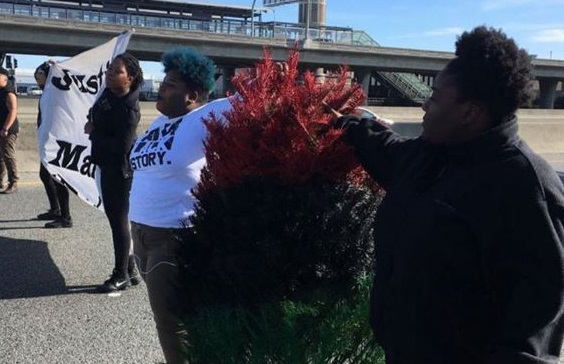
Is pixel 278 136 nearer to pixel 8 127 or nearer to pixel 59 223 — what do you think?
pixel 59 223

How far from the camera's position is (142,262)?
3.40m

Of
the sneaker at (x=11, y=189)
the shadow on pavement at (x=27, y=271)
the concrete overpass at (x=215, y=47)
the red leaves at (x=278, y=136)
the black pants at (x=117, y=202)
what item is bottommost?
the shadow on pavement at (x=27, y=271)

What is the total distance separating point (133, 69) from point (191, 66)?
2086 mm

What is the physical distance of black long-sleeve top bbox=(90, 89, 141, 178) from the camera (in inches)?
207

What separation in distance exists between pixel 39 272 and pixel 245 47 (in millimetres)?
55958

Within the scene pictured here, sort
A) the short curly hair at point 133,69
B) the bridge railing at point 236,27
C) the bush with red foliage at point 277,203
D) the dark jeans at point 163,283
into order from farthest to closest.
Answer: the bridge railing at point 236,27
the short curly hair at point 133,69
the dark jeans at point 163,283
the bush with red foliage at point 277,203

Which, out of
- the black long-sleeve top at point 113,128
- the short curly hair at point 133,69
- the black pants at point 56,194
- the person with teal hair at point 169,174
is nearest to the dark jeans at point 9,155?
the black pants at point 56,194

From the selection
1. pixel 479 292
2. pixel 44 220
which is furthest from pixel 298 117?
pixel 44 220

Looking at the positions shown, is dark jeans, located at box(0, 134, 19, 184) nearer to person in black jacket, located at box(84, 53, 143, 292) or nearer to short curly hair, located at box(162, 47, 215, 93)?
person in black jacket, located at box(84, 53, 143, 292)

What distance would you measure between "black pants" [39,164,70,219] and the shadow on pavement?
0.83 meters

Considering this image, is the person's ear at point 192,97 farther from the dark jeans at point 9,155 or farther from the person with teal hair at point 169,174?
the dark jeans at point 9,155

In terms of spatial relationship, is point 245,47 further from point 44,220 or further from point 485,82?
point 485,82

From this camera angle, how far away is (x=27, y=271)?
A: 598 centimetres

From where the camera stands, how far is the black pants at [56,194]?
25.4ft
